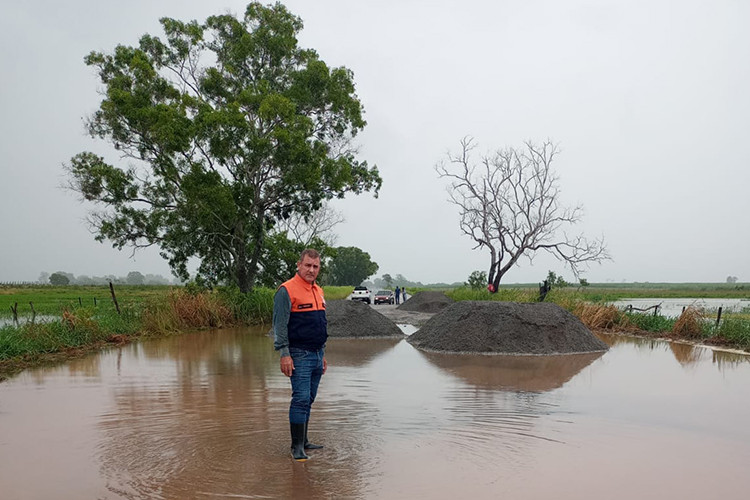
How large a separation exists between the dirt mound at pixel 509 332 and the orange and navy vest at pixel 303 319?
890cm

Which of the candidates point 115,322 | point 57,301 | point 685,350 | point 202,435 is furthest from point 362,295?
point 202,435

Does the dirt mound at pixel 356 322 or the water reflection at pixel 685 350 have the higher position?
the dirt mound at pixel 356 322

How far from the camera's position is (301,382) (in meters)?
5.10

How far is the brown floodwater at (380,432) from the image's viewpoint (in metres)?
4.50

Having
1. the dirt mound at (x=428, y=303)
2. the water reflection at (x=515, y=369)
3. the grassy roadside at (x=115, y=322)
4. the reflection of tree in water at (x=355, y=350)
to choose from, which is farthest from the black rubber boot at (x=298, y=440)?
the dirt mound at (x=428, y=303)

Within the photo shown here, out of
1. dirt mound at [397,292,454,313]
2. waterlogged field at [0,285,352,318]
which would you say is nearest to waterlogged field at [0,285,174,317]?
waterlogged field at [0,285,352,318]

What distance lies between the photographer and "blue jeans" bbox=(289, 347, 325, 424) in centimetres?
504

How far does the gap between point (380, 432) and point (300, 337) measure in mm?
1719

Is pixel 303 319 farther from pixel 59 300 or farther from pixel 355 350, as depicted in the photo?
pixel 59 300

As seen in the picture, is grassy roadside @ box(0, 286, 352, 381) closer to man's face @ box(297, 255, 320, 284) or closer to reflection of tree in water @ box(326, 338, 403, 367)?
Answer: reflection of tree in water @ box(326, 338, 403, 367)

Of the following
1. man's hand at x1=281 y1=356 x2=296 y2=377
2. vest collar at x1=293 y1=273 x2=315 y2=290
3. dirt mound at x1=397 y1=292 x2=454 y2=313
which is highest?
vest collar at x1=293 y1=273 x2=315 y2=290

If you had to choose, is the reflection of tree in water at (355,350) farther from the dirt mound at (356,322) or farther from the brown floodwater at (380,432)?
the brown floodwater at (380,432)

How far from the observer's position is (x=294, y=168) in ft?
72.9

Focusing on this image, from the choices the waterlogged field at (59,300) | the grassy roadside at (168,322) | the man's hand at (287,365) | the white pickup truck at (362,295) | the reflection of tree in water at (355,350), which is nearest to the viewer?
the man's hand at (287,365)
